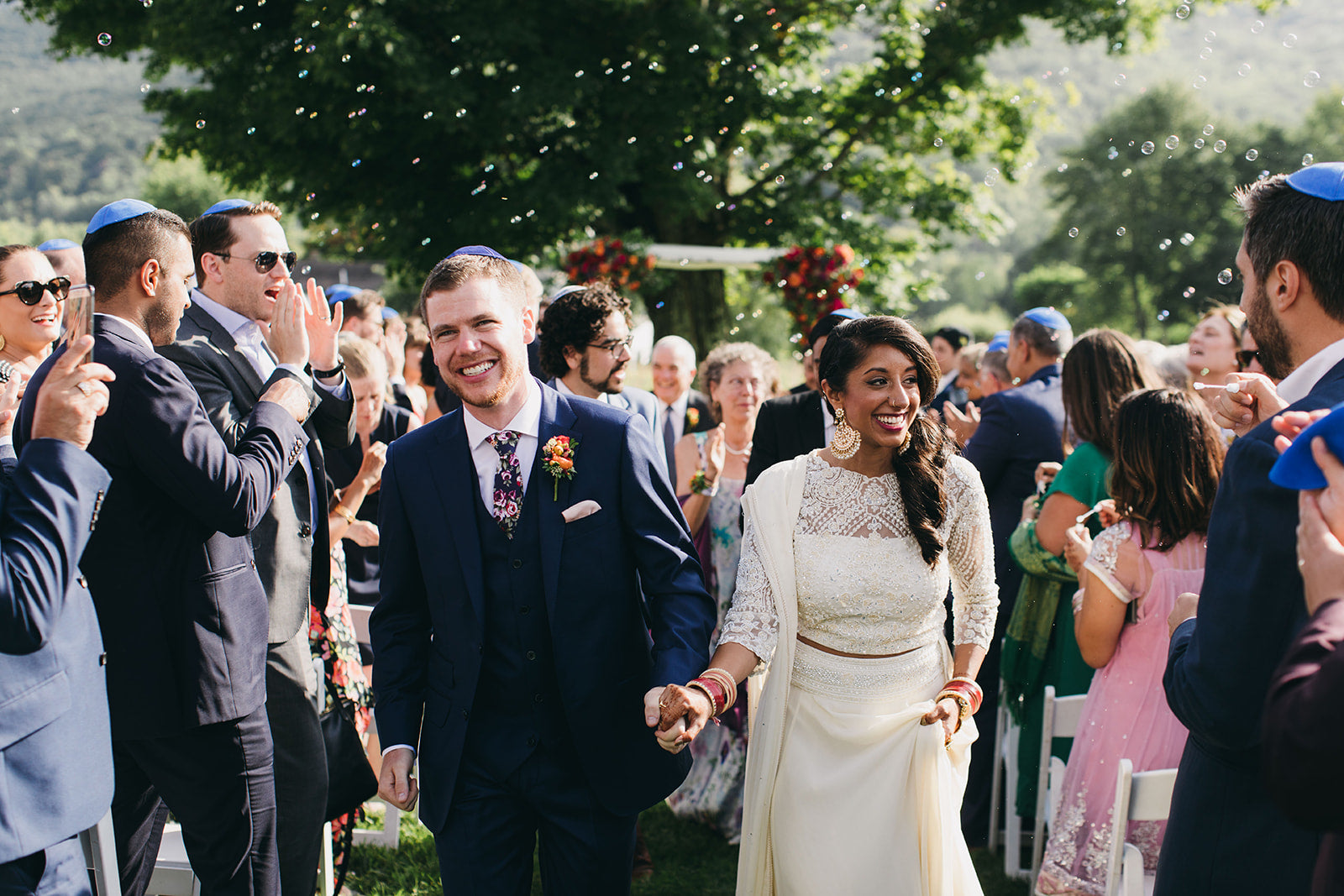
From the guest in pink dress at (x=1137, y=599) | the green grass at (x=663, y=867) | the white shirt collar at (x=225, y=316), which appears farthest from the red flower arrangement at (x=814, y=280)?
the white shirt collar at (x=225, y=316)

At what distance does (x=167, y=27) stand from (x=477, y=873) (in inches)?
527

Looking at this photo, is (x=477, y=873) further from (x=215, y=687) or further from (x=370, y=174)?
(x=370, y=174)

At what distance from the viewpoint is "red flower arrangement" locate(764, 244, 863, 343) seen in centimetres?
1238

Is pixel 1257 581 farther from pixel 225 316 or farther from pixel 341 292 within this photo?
pixel 341 292

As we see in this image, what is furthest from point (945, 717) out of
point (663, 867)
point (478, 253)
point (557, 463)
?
point (663, 867)

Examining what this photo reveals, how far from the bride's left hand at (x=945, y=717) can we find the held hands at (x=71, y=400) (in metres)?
2.25

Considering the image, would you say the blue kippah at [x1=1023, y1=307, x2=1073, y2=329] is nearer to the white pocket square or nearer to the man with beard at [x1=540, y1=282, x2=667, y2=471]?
the man with beard at [x1=540, y1=282, x2=667, y2=471]

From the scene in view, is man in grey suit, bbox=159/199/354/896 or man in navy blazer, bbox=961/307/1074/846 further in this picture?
man in navy blazer, bbox=961/307/1074/846

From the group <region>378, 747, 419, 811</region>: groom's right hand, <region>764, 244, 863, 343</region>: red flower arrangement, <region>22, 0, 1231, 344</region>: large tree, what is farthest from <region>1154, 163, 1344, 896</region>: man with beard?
<region>22, 0, 1231, 344</region>: large tree

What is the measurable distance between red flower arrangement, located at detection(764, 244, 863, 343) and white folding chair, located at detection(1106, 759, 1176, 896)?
9.88 metres

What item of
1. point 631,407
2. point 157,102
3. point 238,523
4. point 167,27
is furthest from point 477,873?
point 157,102

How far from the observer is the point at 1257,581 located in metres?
1.73

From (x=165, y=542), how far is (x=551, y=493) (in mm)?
1112

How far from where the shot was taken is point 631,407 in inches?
197
